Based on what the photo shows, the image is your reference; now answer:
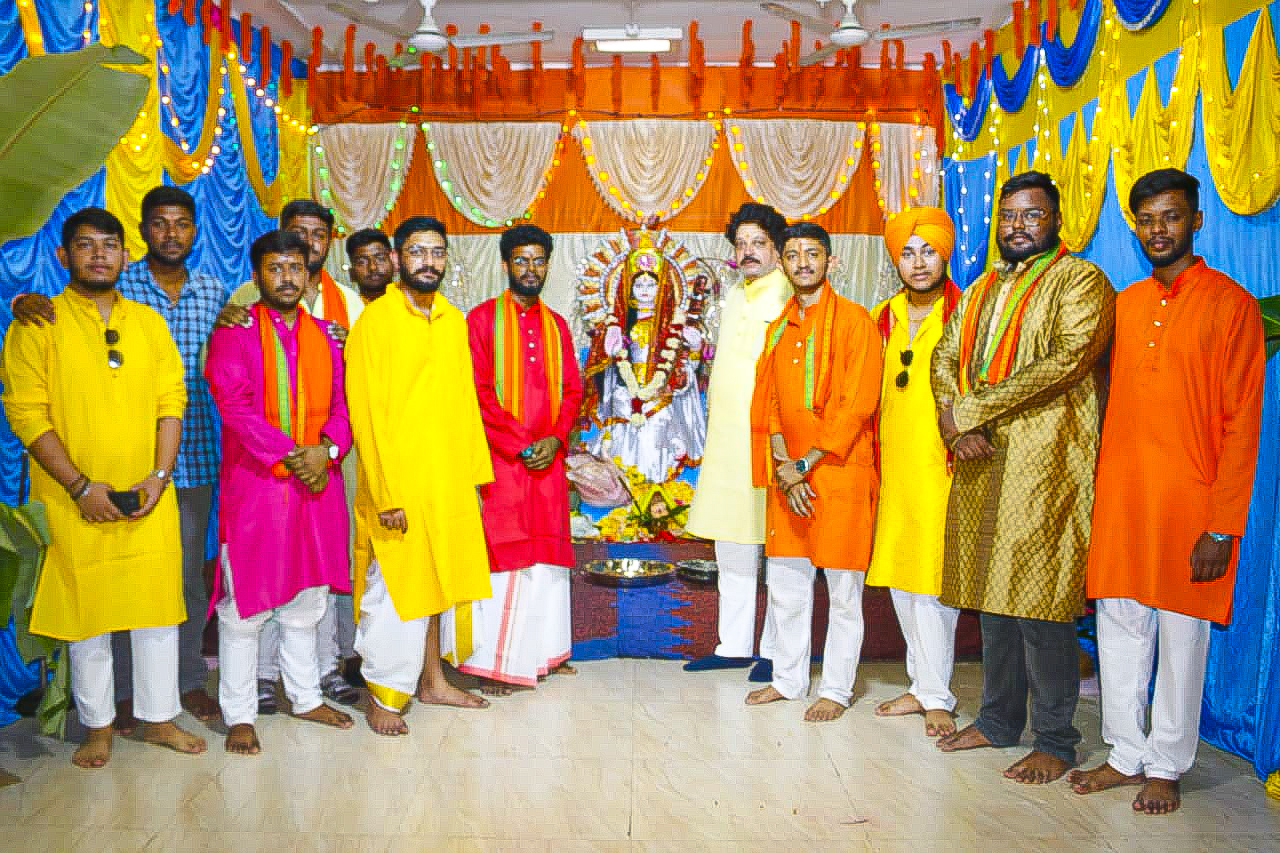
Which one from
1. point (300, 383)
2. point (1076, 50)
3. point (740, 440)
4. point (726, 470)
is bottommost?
point (726, 470)

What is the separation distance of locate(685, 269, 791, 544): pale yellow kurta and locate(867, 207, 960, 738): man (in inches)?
21.4

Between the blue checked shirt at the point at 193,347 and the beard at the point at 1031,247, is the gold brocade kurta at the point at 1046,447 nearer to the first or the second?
the beard at the point at 1031,247

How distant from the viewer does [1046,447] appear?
9.81 ft

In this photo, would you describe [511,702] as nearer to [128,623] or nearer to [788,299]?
[128,623]

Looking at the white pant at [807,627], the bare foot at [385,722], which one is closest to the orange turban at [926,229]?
the white pant at [807,627]

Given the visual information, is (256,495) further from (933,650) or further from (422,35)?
(422,35)

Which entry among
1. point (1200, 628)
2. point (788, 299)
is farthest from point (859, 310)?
point (1200, 628)

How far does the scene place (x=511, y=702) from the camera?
3.73 m

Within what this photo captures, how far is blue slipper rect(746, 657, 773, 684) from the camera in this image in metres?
4.02

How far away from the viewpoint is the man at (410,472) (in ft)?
11.2

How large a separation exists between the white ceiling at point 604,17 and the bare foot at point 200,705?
4482 millimetres

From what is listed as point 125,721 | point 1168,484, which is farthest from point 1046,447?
point 125,721

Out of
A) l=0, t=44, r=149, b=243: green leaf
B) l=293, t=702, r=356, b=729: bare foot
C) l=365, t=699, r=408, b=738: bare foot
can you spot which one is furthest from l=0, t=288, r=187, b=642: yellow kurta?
l=0, t=44, r=149, b=243: green leaf

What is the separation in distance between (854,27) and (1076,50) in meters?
1.43
